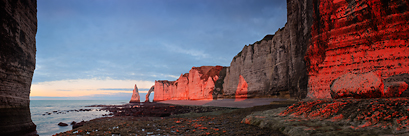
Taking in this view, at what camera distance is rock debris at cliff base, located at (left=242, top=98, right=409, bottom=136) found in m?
3.70

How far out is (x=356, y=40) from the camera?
393 inches

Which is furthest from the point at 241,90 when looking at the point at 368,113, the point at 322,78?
the point at 368,113

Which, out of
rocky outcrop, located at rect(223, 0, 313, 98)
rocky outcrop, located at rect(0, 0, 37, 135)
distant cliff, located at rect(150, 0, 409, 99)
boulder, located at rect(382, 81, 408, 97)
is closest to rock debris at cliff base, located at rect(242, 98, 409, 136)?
boulder, located at rect(382, 81, 408, 97)

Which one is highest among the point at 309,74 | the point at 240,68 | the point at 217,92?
the point at 240,68

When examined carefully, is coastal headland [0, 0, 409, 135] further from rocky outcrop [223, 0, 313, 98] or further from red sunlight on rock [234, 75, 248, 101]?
red sunlight on rock [234, 75, 248, 101]

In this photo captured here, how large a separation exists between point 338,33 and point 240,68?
2271 centimetres

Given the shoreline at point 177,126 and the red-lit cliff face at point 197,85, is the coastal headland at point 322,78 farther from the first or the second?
the red-lit cliff face at point 197,85

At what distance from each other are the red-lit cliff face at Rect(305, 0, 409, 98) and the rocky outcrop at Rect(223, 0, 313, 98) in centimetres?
165

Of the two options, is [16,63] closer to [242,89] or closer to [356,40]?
[356,40]

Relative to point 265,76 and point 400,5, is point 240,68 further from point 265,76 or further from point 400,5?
point 400,5

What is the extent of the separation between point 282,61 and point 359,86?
49.2ft

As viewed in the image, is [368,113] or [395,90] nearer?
[368,113]

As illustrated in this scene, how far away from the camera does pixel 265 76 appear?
24453 millimetres

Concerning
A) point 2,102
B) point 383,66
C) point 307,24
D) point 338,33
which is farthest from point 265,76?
point 2,102
